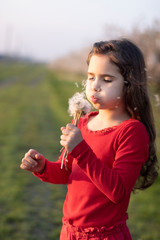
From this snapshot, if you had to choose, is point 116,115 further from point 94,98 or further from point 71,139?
point 71,139

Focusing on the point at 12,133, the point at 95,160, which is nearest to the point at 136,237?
the point at 95,160

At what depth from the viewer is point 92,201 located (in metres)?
1.76

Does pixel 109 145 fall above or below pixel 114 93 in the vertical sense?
below

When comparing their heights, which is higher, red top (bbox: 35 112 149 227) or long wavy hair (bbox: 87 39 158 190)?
long wavy hair (bbox: 87 39 158 190)

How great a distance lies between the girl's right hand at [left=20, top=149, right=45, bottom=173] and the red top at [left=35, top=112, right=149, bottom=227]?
0.64 feet

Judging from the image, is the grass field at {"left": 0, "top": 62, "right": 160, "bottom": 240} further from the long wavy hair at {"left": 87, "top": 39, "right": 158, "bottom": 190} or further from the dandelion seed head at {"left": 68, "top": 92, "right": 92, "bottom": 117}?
the dandelion seed head at {"left": 68, "top": 92, "right": 92, "bottom": 117}

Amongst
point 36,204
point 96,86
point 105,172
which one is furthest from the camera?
point 36,204

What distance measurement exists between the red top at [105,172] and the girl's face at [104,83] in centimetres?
15

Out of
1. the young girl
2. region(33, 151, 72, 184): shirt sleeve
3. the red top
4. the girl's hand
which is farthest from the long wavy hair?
region(33, 151, 72, 184): shirt sleeve

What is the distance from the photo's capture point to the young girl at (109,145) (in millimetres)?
1577

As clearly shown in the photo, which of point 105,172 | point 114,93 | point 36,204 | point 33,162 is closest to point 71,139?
point 105,172

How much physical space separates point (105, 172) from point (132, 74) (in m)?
0.55

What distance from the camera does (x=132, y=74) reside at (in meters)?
1.74

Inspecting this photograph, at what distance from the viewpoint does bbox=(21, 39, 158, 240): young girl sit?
1.58 metres
